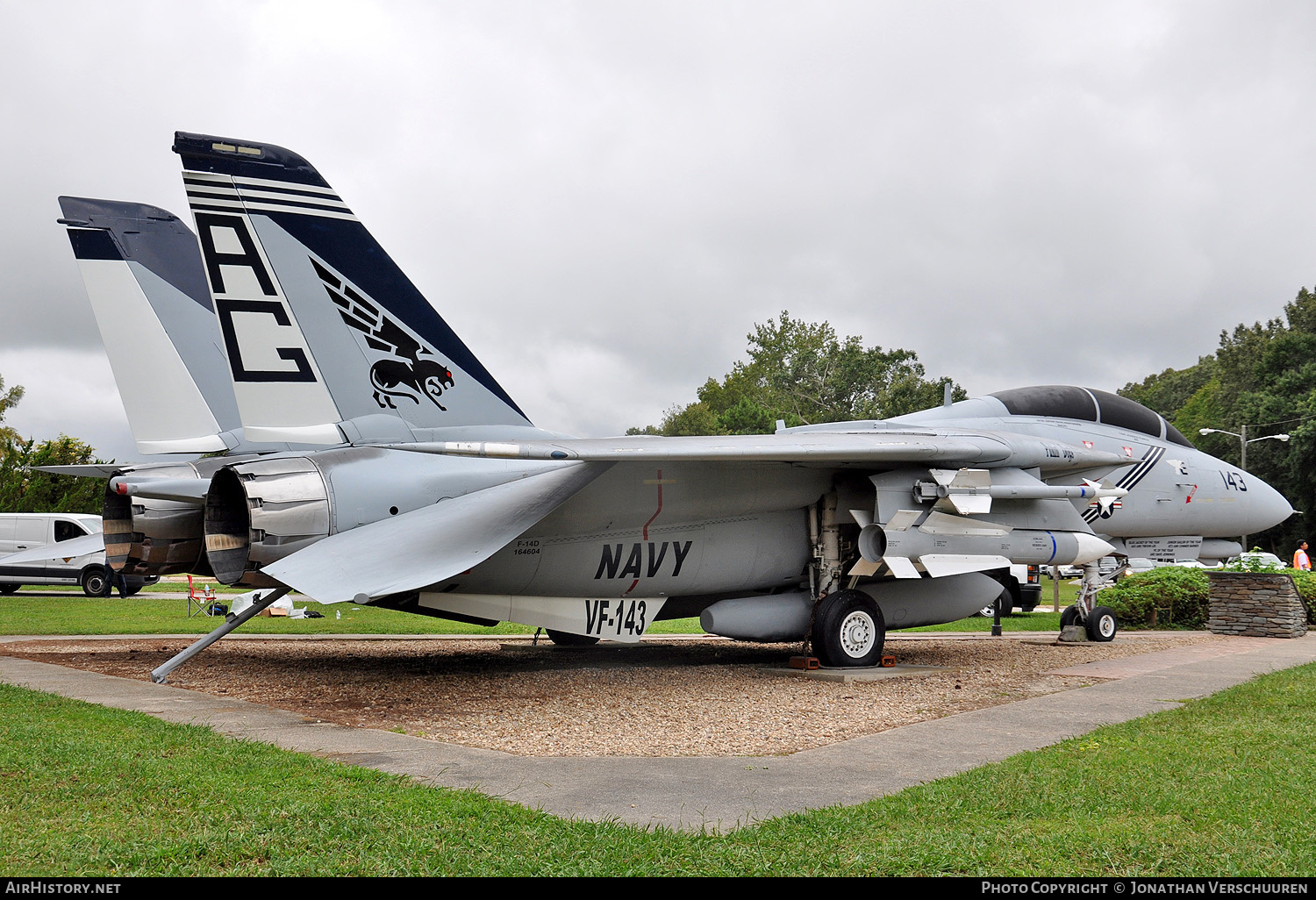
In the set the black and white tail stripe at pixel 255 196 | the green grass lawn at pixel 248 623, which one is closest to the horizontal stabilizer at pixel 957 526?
the green grass lawn at pixel 248 623

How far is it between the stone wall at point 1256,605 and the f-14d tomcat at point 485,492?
5.55 meters

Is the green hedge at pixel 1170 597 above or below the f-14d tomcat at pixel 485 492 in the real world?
below

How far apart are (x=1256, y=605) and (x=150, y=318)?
16400mm

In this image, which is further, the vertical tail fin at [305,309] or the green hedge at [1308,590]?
the green hedge at [1308,590]

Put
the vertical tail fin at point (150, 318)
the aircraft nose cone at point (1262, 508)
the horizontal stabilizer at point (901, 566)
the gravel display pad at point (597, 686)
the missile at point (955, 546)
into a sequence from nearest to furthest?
the gravel display pad at point (597, 686) < the horizontal stabilizer at point (901, 566) < the missile at point (955, 546) < the vertical tail fin at point (150, 318) < the aircraft nose cone at point (1262, 508)

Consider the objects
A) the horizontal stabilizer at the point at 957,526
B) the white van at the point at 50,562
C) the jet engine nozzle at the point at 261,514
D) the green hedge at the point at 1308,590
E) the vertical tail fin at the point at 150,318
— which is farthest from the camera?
the white van at the point at 50,562

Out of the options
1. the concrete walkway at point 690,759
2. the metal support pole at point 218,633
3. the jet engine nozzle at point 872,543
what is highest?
the jet engine nozzle at point 872,543

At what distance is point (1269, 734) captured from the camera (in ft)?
20.6

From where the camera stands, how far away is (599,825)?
4.12 m

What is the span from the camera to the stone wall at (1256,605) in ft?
48.2

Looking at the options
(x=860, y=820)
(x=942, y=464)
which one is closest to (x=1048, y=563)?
(x=942, y=464)

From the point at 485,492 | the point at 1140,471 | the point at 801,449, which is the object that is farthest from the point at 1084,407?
the point at 485,492

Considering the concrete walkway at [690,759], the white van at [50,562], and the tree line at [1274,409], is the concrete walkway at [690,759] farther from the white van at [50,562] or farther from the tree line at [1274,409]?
the tree line at [1274,409]
